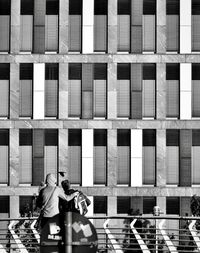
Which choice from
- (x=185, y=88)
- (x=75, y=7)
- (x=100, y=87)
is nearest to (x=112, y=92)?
(x=100, y=87)

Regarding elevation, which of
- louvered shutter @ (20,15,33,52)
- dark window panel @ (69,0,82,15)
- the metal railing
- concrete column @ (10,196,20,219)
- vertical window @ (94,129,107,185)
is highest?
dark window panel @ (69,0,82,15)

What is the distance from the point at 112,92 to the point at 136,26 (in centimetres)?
384

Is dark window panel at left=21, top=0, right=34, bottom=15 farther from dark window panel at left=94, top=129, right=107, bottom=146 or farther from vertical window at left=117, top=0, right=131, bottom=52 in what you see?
dark window panel at left=94, top=129, right=107, bottom=146

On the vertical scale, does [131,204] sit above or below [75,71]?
below

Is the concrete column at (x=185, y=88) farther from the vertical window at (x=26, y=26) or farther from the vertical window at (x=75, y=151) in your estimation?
the vertical window at (x=26, y=26)

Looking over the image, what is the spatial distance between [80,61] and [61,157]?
206 inches

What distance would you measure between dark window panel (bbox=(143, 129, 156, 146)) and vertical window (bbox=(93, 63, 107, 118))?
2620 millimetres

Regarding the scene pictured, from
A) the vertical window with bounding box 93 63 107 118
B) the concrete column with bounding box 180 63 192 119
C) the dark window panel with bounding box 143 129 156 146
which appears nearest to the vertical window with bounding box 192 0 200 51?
the concrete column with bounding box 180 63 192 119

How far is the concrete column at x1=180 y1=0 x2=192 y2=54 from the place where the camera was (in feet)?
182

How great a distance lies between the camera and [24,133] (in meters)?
54.9

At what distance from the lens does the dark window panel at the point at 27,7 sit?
184 feet

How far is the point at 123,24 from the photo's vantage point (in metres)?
55.8

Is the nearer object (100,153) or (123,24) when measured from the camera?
(100,153)

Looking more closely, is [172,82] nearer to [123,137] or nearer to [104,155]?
[123,137]
